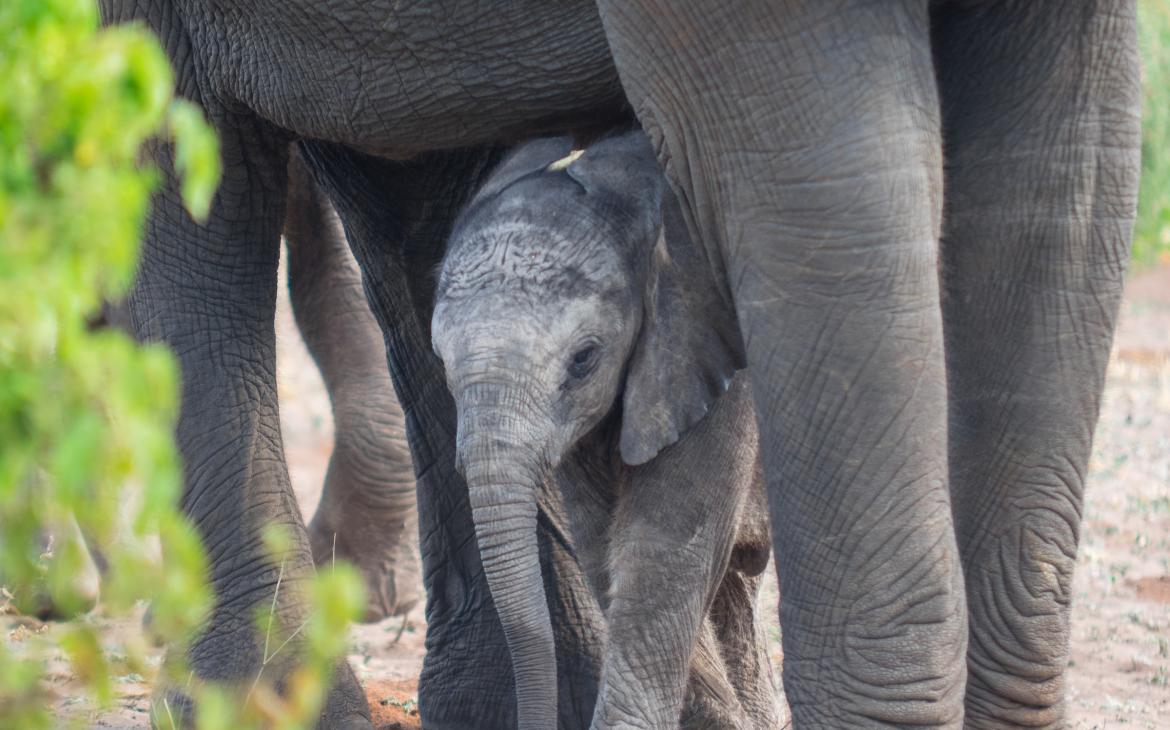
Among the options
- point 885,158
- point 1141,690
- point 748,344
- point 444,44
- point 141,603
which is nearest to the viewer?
point 885,158

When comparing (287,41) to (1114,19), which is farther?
(287,41)

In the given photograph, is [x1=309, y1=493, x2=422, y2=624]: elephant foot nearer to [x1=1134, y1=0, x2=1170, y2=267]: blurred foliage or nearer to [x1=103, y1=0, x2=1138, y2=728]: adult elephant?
[x1=103, y1=0, x2=1138, y2=728]: adult elephant

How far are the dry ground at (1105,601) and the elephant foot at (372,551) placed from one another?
7 centimetres

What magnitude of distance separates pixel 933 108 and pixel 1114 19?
42cm

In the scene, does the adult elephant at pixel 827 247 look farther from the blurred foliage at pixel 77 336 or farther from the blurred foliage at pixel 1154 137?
the blurred foliage at pixel 1154 137

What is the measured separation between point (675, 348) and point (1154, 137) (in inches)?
324

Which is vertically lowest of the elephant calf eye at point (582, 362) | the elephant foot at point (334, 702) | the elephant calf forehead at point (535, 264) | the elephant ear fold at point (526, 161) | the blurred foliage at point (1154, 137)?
the elephant foot at point (334, 702)

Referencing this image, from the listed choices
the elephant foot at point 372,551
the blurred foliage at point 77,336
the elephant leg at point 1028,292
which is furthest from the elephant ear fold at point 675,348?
the elephant foot at point 372,551

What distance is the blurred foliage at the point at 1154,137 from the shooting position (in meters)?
10.5

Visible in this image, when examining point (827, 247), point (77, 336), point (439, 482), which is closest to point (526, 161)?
point (827, 247)

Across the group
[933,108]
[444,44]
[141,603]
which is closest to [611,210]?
[444,44]

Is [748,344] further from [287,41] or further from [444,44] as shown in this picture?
[287,41]

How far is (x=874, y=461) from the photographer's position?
2.49 m

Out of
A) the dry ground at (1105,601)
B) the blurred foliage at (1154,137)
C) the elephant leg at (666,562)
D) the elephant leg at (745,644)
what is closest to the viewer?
the elephant leg at (666,562)
